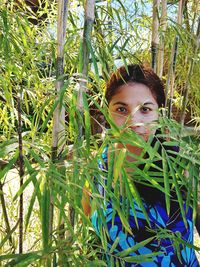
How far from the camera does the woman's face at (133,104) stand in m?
→ 1.04

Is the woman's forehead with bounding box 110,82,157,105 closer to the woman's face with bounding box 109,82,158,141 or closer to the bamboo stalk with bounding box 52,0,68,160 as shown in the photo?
the woman's face with bounding box 109,82,158,141

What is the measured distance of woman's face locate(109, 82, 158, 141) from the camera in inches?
41.0

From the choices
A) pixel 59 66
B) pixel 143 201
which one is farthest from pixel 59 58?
pixel 143 201

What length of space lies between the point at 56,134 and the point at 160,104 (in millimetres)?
488

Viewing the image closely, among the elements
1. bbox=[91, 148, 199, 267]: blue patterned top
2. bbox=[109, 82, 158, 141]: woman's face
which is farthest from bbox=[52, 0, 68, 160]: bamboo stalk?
bbox=[91, 148, 199, 267]: blue patterned top

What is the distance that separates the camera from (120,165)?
0.70 metres

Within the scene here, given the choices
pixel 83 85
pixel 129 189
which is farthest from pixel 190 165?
pixel 83 85

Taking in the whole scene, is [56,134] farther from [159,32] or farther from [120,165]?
[159,32]

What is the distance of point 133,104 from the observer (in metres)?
1.09

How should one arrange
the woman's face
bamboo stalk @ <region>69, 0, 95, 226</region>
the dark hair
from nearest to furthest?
bamboo stalk @ <region>69, 0, 95, 226</region>
the woman's face
the dark hair

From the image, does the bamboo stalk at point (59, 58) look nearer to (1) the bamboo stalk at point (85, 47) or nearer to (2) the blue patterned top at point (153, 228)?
(1) the bamboo stalk at point (85, 47)

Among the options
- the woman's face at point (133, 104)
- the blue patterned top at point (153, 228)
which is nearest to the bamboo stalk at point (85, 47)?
the woman's face at point (133, 104)

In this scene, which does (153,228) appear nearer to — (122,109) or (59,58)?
(122,109)

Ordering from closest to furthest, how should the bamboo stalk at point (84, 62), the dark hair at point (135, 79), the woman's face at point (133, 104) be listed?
the bamboo stalk at point (84, 62)
the woman's face at point (133, 104)
the dark hair at point (135, 79)
